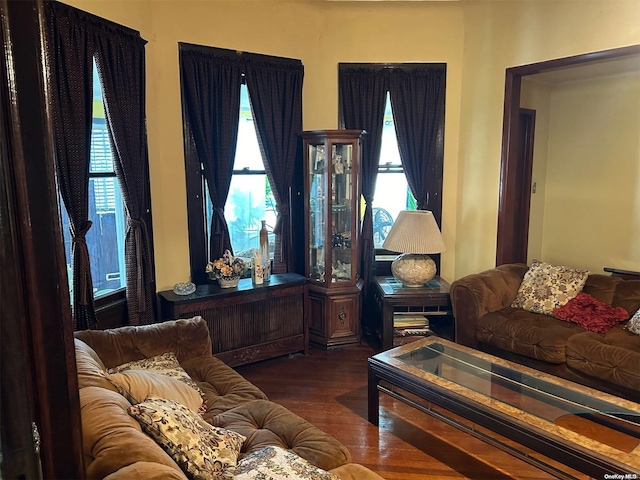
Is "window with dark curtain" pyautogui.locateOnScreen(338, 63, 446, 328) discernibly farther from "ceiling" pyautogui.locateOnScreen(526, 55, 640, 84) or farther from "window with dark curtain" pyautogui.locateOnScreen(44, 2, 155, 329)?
"window with dark curtain" pyautogui.locateOnScreen(44, 2, 155, 329)

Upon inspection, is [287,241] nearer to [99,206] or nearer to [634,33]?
[99,206]

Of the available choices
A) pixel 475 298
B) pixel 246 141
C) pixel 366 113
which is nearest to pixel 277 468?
pixel 475 298

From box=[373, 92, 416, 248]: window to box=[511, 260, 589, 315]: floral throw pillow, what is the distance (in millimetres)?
1282

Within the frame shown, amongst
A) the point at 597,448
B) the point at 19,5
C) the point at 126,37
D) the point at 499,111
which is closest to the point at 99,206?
the point at 126,37

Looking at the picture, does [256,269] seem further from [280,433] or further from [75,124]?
[280,433]

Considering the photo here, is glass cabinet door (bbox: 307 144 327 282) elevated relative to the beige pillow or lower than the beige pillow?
elevated

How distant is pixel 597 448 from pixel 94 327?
2798mm

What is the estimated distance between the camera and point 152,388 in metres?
2.05

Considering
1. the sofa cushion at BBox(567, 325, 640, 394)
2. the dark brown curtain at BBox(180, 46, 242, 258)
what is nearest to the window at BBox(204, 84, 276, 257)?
the dark brown curtain at BBox(180, 46, 242, 258)

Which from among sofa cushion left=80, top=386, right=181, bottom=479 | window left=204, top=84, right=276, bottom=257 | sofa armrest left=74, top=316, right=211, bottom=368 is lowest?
sofa armrest left=74, top=316, right=211, bottom=368

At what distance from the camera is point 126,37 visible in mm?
3127

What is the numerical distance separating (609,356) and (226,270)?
2658mm

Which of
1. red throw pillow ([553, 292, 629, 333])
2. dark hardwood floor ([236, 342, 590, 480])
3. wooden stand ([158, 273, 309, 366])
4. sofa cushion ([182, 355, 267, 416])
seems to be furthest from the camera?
wooden stand ([158, 273, 309, 366])

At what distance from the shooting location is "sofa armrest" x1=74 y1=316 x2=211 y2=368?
2543 mm
